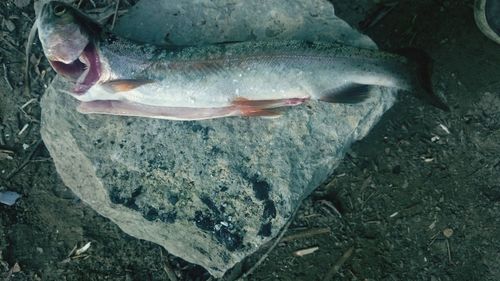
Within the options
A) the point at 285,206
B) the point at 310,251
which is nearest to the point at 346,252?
the point at 310,251

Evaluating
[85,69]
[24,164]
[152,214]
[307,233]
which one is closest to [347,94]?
[307,233]

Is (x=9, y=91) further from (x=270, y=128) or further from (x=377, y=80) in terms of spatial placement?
(x=377, y=80)

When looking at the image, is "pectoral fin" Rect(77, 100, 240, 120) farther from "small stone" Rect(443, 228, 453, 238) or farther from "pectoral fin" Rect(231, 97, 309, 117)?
"small stone" Rect(443, 228, 453, 238)

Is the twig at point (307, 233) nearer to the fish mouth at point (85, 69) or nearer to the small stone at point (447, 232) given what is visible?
the small stone at point (447, 232)

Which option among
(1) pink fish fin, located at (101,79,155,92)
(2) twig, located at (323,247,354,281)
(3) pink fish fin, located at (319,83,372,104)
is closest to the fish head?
(1) pink fish fin, located at (101,79,155,92)

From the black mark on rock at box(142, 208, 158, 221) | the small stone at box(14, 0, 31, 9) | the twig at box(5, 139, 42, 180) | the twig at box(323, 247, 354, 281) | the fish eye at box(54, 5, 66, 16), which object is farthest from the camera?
the small stone at box(14, 0, 31, 9)

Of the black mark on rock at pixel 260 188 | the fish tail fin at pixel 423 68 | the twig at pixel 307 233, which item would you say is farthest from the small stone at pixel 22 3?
the fish tail fin at pixel 423 68

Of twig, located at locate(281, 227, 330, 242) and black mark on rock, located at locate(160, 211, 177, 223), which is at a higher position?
black mark on rock, located at locate(160, 211, 177, 223)
